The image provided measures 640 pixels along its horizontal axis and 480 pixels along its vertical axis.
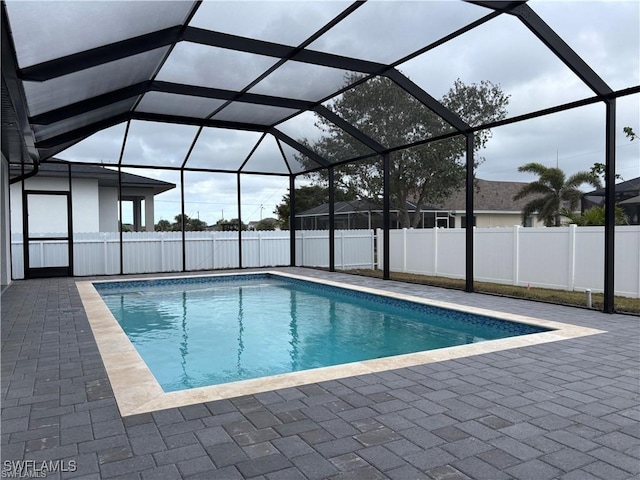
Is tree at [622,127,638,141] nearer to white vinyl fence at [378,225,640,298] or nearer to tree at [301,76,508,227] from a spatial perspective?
tree at [301,76,508,227]

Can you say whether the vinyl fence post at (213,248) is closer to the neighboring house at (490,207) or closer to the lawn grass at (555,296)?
the lawn grass at (555,296)

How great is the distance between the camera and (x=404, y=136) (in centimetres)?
1274

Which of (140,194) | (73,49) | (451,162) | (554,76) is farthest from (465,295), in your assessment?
(140,194)

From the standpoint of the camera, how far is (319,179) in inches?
645

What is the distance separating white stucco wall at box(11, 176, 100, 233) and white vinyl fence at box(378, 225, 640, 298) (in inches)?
340

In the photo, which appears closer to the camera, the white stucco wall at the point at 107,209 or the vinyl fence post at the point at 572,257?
the vinyl fence post at the point at 572,257

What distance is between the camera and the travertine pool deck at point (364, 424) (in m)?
2.17

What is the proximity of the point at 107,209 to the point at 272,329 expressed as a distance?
9.52 meters

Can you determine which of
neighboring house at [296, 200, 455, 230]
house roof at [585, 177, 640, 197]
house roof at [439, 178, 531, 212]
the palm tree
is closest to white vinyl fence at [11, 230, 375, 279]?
neighboring house at [296, 200, 455, 230]

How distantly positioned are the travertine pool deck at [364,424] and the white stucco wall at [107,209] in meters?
10.4

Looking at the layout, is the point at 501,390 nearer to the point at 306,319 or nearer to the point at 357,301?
the point at 306,319

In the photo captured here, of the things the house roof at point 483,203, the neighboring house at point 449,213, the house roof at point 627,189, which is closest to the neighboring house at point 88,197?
the neighboring house at point 449,213

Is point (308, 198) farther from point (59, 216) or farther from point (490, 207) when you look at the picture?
point (59, 216)

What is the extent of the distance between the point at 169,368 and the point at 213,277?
673 centimetres
